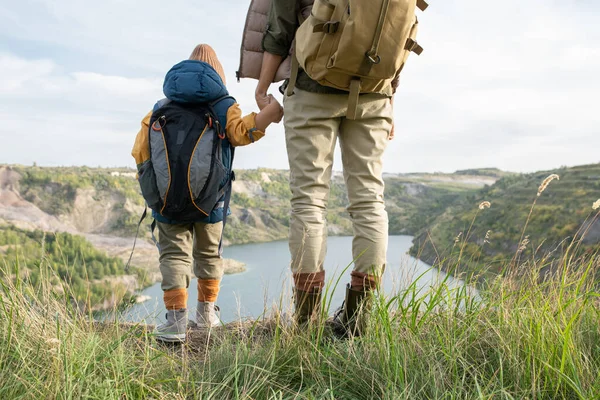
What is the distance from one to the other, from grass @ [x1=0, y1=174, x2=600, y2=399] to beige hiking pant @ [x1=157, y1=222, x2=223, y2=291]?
2.07 feet

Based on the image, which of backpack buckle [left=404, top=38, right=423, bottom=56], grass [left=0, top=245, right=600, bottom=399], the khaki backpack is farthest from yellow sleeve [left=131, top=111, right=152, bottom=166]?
backpack buckle [left=404, top=38, right=423, bottom=56]

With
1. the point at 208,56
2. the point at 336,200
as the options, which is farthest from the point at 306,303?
the point at 336,200

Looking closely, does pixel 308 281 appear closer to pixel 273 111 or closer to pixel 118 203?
pixel 273 111

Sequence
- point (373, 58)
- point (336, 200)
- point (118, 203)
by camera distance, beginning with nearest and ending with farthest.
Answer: point (373, 58)
point (336, 200)
point (118, 203)

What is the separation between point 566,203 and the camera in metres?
39.9

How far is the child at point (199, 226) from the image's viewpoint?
86.0 inches

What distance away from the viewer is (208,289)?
256cm

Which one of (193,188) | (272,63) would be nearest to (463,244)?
(272,63)

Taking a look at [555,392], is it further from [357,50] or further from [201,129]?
[201,129]

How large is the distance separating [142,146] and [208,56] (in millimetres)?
654

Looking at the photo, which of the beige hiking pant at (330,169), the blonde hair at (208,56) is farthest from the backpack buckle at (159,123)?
the beige hiking pant at (330,169)

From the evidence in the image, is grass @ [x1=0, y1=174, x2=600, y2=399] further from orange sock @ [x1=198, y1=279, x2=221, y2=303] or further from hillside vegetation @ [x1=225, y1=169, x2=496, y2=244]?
hillside vegetation @ [x1=225, y1=169, x2=496, y2=244]

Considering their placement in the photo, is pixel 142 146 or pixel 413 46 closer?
pixel 413 46

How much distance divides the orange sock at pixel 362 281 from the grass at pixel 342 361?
0.16 meters
